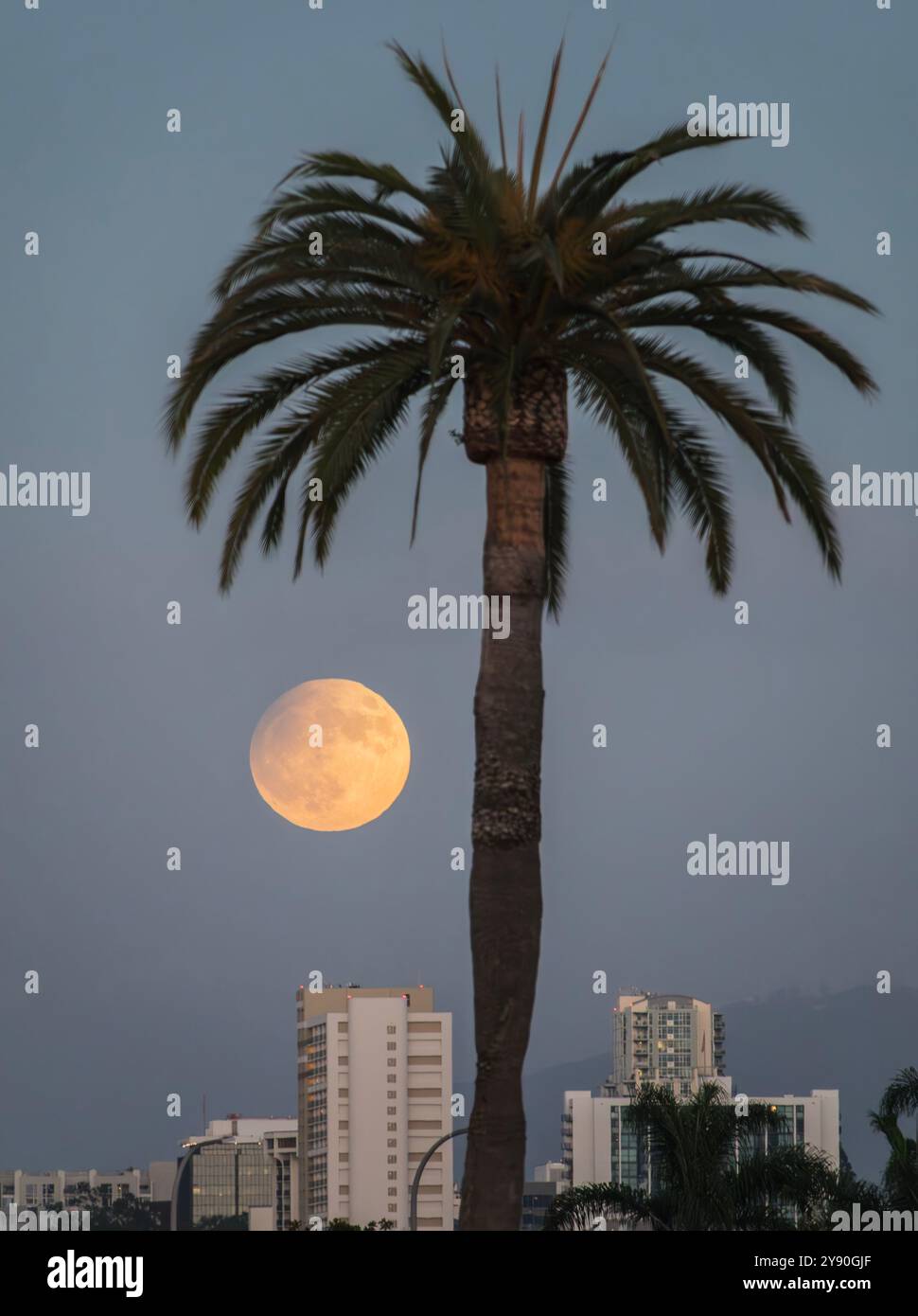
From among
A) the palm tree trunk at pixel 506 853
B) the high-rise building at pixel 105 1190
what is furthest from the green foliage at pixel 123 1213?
the palm tree trunk at pixel 506 853

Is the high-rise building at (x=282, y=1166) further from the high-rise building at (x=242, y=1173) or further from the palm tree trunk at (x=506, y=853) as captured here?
the palm tree trunk at (x=506, y=853)

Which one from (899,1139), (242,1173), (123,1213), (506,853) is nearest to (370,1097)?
(123,1213)

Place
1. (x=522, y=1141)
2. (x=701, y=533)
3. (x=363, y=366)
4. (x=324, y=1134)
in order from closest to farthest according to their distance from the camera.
→ 1. (x=522, y=1141)
2. (x=363, y=366)
3. (x=701, y=533)
4. (x=324, y=1134)

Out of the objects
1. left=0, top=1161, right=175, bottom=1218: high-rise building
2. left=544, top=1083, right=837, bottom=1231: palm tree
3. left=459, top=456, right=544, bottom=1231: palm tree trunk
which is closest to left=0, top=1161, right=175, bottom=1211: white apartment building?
left=0, top=1161, right=175, bottom=1218: high-rise building
